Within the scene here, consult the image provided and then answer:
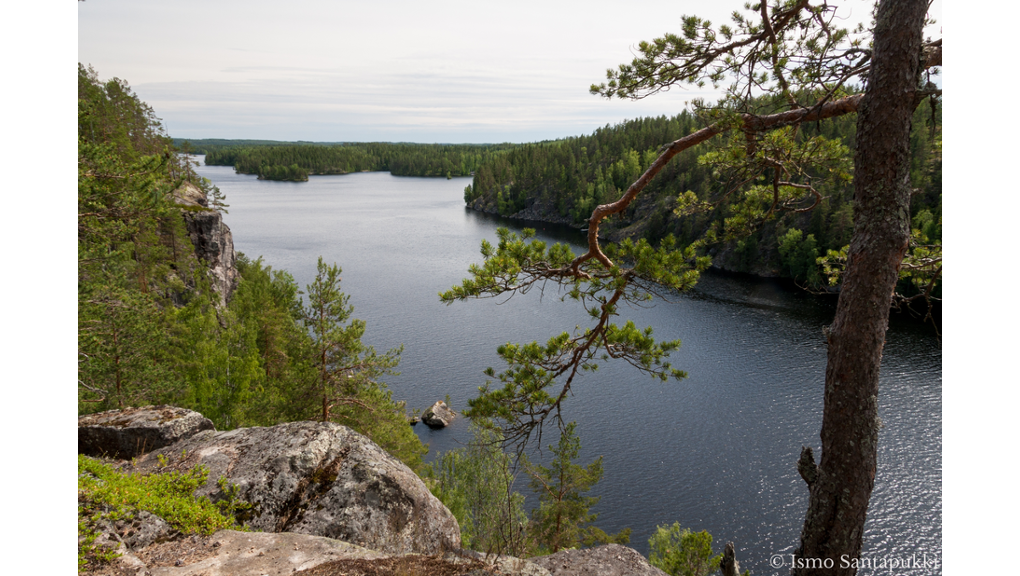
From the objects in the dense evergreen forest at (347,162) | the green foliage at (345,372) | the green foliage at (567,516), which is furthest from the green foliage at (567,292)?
the dense evergreen forest at (347,162)

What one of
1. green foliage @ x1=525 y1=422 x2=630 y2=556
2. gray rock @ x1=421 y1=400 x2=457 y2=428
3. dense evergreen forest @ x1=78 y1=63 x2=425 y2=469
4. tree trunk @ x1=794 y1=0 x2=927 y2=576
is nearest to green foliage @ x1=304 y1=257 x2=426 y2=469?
dense evergreen forest @ x1=78 y1=63 x2=425 y2=469

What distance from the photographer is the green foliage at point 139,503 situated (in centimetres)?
512

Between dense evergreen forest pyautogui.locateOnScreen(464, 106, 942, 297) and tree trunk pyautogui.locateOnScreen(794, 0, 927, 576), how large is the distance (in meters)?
0.31

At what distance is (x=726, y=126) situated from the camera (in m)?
4.73

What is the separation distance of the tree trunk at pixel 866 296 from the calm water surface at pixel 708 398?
50.8ft

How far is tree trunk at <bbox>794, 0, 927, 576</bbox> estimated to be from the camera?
12.4 feet

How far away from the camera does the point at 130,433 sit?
879 cm

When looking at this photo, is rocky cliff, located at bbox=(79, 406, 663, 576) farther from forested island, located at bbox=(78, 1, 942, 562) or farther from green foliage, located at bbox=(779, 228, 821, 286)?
green foliage, located at bbox=(779, 228, 821, 286)

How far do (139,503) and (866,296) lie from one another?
279 inches

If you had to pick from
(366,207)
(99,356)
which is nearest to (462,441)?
(99,356)

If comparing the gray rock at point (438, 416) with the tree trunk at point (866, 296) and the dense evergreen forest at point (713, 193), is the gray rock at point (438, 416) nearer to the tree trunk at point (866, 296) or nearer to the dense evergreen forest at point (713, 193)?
the dense evergreen forest at point (713, 193)

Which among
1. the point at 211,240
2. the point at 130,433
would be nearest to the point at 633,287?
the point at 130,433

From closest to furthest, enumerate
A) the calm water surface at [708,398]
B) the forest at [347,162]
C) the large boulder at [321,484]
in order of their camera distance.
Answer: the large boulder at [321,484] < the calm water surface at [708,398] < the forest at [347,162]
